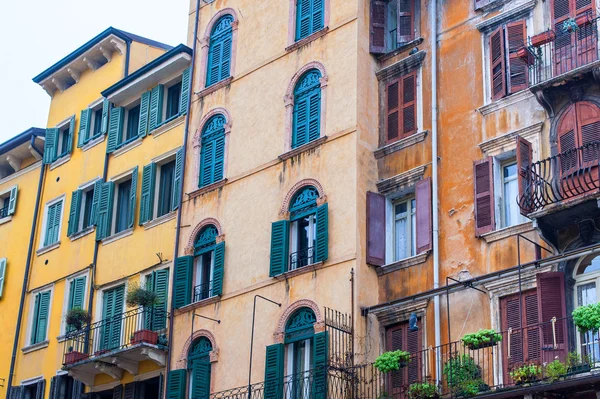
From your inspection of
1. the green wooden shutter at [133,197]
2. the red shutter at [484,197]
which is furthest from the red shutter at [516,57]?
the green wooden shutter at [133,197]

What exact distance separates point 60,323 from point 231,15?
10.1m

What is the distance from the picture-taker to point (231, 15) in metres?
31.1

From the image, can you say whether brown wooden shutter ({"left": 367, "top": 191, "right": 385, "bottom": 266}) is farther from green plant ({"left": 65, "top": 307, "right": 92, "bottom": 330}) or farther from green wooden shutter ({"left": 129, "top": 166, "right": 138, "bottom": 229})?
green plant ({"left": 65, "top": 307, "right": 92, "bottom": 330})

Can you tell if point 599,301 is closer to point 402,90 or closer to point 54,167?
point 402,90

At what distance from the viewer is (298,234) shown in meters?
26.7

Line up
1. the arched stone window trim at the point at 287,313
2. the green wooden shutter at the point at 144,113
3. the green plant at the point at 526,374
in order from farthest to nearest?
the green wooden shutter at the point at 144,113, the arched stone window trim at the point at 287,313, the green plant at the point at 526,374

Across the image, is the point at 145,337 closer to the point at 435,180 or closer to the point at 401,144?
the point at 401,144

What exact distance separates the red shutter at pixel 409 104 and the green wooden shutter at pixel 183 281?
667 cm

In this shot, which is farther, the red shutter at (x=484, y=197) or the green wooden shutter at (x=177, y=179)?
the green wooden shutter at (x=177, y=179)

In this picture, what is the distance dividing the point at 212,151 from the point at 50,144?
9135 mm

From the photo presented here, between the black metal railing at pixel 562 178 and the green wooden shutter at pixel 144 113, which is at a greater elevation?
the green wooden shutter at pixel 144 113

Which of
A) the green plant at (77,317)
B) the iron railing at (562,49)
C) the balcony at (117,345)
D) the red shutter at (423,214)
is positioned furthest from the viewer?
the green plant at (77,317)

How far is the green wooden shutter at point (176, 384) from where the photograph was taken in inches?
1072

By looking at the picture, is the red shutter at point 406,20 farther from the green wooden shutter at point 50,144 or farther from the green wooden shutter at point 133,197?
the green wooden shutter at point 50,144
